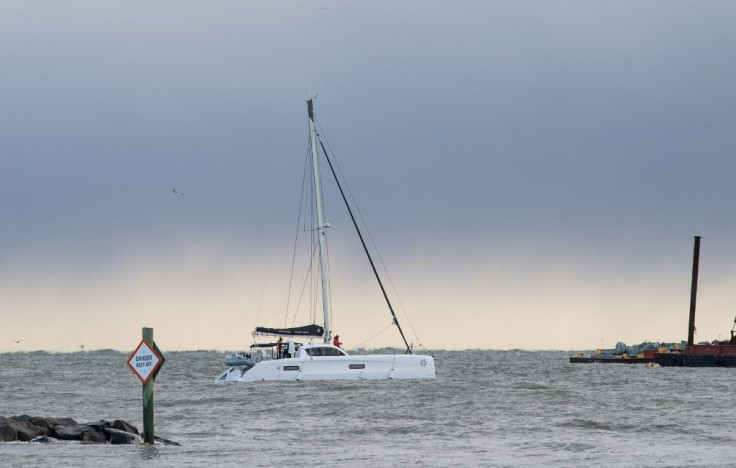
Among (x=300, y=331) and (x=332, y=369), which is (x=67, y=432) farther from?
(x=300, y=331)

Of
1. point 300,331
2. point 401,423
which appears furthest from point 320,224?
point 401,423

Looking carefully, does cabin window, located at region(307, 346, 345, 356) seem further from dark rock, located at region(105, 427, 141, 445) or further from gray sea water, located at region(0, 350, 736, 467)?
dark rock, located at region(105, 427, 141, 445)

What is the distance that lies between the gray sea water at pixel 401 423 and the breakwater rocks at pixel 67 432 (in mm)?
563

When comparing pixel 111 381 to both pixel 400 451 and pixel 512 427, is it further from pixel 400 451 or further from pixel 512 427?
pixel 400 451

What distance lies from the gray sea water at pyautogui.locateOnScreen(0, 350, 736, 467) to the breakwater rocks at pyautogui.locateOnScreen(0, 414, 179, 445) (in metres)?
0.56

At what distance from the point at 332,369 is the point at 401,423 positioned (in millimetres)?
20726

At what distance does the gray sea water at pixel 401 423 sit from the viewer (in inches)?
1094

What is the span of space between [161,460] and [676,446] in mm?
13324

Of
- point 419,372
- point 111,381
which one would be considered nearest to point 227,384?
point 419,372

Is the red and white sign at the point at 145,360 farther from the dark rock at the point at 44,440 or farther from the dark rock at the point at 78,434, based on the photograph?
the dark rock at the point at 44,440

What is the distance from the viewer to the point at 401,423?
1492 inches

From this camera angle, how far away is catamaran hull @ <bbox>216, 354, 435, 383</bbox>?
2296 inches

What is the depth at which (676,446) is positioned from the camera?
3111cm

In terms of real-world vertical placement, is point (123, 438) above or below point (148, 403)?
below
